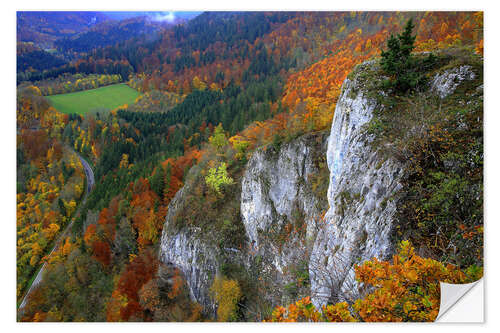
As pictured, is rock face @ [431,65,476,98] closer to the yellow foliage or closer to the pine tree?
the pine tree

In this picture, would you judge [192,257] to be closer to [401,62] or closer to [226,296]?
[226,296]

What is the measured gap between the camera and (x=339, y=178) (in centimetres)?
761

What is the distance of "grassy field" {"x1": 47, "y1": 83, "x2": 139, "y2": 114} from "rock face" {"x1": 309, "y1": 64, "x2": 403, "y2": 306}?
47.7 ft

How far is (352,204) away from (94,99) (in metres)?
19.4

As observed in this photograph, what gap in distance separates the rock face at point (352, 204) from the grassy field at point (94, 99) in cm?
1454

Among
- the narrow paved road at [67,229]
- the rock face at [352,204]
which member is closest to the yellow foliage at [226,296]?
the rock face at [352,204]

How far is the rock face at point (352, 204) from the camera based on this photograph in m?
5.47

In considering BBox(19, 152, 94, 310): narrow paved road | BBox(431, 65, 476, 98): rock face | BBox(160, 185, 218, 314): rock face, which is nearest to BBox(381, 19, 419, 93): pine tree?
BBox(431, 65, 476, 98): rock face

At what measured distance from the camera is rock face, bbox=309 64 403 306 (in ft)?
18.0

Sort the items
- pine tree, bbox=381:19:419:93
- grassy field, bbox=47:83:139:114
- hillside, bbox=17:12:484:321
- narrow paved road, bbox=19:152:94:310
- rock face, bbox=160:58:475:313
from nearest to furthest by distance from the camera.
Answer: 1. hillside, bbox=17:12:484:321
2. rock face, bbox=160:58:475:313
3. pine tree, bbox=381:19:419:93
4. narrow paved road, bbox=19:152:94:310
5. grassy field, bbox=47:83:139:114

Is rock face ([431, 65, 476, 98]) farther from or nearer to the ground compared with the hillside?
farther from the ground

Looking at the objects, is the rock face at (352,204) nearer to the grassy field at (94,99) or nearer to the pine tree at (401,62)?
the pine tree at (401,62)

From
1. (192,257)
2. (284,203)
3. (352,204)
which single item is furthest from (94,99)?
(352,204)

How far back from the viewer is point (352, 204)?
6574 millimetres
